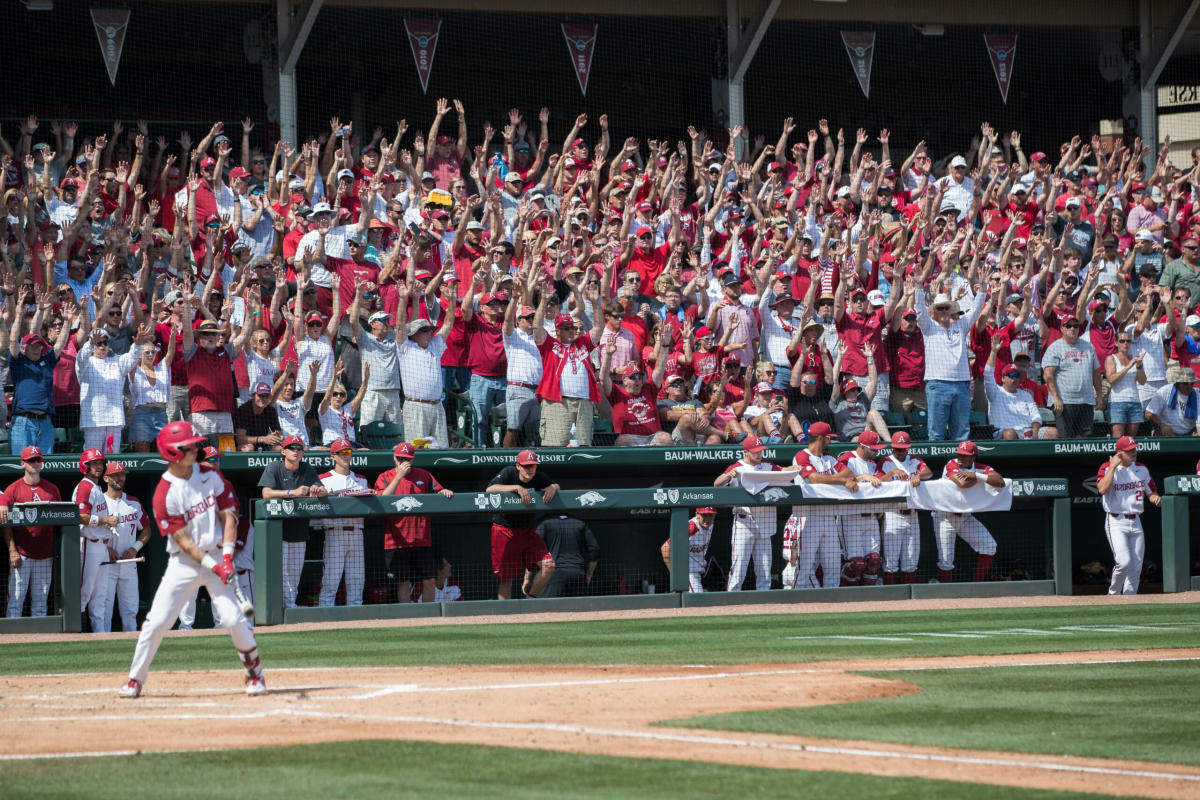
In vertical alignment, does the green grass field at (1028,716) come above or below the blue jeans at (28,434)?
below

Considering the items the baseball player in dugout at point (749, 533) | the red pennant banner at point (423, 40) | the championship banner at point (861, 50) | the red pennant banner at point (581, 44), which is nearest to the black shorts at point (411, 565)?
the baseball player in dugout at point (749, 533)

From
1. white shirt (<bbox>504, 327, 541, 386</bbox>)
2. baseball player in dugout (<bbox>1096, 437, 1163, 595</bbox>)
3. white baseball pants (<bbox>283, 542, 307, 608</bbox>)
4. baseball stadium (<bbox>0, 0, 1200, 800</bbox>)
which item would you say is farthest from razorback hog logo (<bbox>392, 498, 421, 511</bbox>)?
baseball player in dugout (<bbox>1096, 437, 1163, 595</bbox>)

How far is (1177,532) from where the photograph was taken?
1662 centimetres

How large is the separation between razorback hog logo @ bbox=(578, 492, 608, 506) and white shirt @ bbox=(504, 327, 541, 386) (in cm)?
149

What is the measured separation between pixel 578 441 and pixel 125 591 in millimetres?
4751

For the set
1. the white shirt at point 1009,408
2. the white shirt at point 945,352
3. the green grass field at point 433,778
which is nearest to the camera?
the green grass field at point 433,778

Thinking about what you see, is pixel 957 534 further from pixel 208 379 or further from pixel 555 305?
pixel 208 379

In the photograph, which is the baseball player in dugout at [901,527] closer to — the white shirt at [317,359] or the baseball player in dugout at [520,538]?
the baseball player in dugout at [520,538]

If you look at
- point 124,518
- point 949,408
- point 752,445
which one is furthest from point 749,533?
point 124,518

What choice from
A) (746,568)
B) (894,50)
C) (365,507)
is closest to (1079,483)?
(746,568)

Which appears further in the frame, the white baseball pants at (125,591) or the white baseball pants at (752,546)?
the white baseball pants at (752,546)

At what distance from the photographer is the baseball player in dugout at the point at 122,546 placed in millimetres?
14477

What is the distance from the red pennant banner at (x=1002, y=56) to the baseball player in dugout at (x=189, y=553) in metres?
20.6

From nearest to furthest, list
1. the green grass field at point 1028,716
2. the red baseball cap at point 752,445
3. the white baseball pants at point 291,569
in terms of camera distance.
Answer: the green grass field at point 1028,716, the white baseball pants at point 291,569, the red baseball cap at point 752,445
